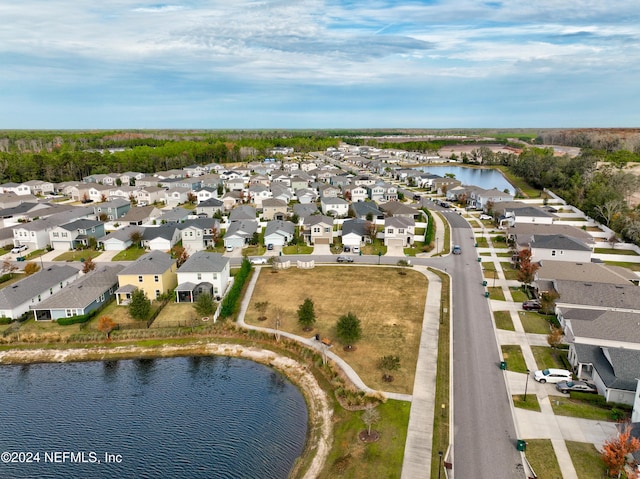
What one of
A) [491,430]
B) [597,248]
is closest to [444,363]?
[491,430]

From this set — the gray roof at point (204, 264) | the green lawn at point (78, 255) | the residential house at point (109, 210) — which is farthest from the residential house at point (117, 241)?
the gray roof at point (204, 264)

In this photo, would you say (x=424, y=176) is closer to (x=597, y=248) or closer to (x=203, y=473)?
(x=597, y=248)

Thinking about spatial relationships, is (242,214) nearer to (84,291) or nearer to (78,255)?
(78,255)

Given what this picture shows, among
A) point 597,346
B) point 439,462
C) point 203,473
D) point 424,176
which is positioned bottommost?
point 203,473

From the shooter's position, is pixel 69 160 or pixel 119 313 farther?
pixel 69 160

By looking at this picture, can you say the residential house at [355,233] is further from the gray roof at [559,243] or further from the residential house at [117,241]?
the residential house at [117,241]

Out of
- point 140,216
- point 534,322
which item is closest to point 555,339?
point 534,322

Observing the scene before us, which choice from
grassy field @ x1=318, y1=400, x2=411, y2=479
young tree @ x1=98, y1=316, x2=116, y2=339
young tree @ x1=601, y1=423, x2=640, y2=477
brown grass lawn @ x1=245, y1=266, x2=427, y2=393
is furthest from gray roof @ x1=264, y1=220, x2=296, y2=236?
young tree @ x1=601, y1=423, x2=640, y2=477
